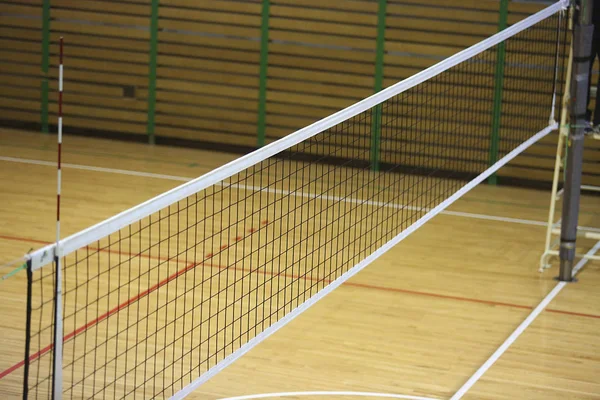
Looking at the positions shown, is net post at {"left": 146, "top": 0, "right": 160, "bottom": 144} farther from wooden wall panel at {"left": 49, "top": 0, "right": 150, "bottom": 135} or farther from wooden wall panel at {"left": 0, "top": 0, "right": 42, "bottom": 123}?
wooden wall panel at {"left": 0, "top": 0, "right": 42, "bottom": 123}

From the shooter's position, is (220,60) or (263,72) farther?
(220,60)

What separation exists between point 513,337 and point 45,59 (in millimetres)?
8162

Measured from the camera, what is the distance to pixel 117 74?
13164 mm

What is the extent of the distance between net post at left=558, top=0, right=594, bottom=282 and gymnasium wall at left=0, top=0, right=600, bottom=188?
3.33 m

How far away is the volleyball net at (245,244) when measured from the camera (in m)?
5.62

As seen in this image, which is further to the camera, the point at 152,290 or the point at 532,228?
the point at 532,228

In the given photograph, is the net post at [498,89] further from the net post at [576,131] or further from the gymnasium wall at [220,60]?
the net post at [576,131]

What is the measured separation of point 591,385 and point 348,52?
670cm

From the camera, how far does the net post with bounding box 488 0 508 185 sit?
11562 mm

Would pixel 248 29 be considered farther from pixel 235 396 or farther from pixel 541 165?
pixel 235 396

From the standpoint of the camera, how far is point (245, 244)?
920cm

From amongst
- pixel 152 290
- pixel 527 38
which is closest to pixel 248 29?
pixel 527 38

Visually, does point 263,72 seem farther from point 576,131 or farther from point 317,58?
point 576,131

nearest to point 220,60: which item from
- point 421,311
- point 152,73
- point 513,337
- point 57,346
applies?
point 152,73
